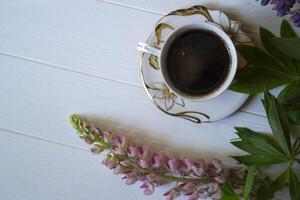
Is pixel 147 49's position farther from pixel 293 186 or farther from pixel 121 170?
pixel 293 186

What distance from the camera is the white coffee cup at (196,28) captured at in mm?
681

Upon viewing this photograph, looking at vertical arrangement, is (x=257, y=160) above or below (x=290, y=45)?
below

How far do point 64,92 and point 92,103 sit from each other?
58 millimetres

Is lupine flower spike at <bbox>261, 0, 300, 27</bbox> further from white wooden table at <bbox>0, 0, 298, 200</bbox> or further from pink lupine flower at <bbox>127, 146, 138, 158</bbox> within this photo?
pink lupine flower at <bbox>127, 146, 138, 158</bbox>

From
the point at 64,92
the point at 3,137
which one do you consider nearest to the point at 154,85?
the point at 64,92

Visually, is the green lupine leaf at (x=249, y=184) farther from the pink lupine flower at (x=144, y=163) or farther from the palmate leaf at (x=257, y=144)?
the pink lupine flower at (x=144, y=163)

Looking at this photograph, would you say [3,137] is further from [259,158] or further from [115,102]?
[259,158]

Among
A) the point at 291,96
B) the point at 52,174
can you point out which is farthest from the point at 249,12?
the point at 52,174

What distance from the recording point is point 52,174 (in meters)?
0.81

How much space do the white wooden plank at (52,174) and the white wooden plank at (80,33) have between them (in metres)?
0.16

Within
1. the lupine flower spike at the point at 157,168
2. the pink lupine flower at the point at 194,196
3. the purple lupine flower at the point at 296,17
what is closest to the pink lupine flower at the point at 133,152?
the lupine flower spike at the point at 157,168

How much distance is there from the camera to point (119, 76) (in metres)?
0.78

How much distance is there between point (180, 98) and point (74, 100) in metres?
0.20

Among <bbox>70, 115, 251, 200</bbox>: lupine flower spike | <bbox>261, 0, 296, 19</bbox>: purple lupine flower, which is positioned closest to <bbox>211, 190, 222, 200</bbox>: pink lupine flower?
<bbox>70, 115, 251, 200</bbox>: lupine flower spike
